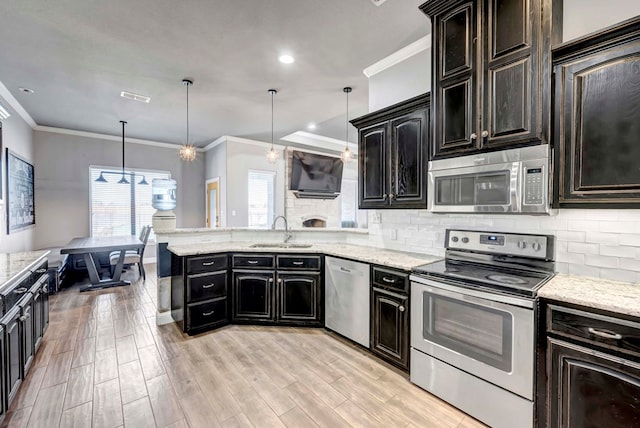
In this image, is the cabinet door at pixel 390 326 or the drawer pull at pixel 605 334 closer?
the drawer pull at pixel 605 334

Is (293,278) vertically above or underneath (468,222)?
underneath

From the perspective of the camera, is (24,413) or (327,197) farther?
(327,197)

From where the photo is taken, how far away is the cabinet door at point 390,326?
7.66 feet

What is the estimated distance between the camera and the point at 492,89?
6.59 feet

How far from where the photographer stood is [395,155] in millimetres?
2760

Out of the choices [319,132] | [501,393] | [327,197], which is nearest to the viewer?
[501,393]

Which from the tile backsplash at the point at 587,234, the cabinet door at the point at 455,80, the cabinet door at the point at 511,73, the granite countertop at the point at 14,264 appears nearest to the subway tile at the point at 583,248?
the tile backsplash at the point at 587,234

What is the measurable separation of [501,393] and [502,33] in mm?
2335

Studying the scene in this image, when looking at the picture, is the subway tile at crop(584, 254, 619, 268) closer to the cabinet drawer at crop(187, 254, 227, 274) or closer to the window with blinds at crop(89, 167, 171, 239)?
the cabinet drawer at crop(187, 254, 227, 274)

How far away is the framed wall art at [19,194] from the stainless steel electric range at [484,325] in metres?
5.70

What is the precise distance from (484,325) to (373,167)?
173 cm

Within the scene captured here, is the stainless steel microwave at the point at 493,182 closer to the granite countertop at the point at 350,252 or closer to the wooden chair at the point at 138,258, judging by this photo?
the granite countertop at the point at 350,252

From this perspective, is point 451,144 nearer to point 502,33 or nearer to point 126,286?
point 502,33

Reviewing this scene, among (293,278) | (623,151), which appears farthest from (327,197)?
(623,151)
